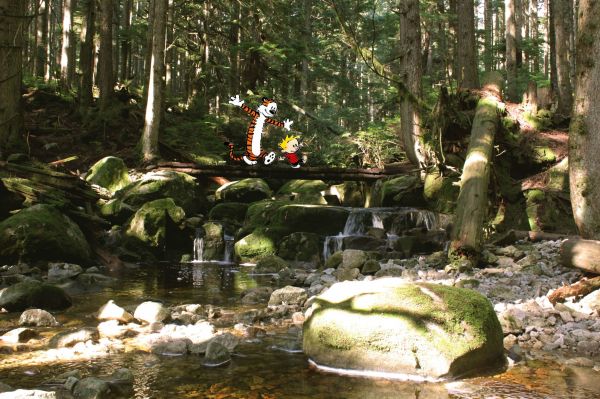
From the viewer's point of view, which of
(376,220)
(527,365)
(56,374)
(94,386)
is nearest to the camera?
(94,386)

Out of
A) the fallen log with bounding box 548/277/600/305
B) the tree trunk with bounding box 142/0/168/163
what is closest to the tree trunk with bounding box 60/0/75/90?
the tree trunk with bounding box 142/0/168/163

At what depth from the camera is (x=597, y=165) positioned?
6.70 m

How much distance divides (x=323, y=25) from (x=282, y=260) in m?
21.4

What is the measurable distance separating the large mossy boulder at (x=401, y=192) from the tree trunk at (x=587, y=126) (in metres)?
6.74

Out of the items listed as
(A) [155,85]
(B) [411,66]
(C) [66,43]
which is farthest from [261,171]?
(C) [66,43]

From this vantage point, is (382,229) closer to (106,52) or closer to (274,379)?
(274,379)

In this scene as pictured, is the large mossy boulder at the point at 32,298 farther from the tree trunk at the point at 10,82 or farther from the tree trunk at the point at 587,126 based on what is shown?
the tree trunk at the point at 587,126

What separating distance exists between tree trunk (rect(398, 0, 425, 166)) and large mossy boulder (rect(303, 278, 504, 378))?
8888 mm

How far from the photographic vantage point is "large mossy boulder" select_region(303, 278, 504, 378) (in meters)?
4.34

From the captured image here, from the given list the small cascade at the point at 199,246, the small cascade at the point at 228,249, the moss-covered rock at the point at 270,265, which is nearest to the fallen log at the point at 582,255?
the moss-covered rock at the point at 270,265

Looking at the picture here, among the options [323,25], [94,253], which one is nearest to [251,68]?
[323,25]

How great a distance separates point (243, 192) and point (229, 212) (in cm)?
132

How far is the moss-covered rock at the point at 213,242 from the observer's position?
1299 centimetres

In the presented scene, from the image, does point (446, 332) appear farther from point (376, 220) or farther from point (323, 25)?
A: point (323, 25)
